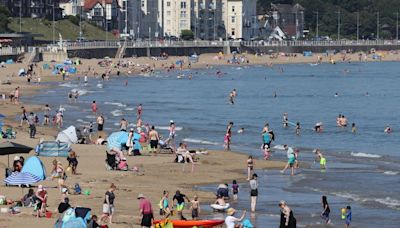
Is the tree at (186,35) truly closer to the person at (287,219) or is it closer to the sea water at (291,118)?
the sea water at (291,118)

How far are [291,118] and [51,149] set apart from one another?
2986cm

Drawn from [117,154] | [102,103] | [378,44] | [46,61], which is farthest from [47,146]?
[378,44]

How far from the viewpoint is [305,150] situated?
47.2 meters

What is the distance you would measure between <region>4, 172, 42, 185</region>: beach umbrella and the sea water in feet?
18.6

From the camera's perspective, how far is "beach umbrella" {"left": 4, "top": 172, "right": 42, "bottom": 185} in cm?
2988

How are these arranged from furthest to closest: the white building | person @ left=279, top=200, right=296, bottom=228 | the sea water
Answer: the white building → the sea water → person @ left=279, top=200, right=296, bottom=228

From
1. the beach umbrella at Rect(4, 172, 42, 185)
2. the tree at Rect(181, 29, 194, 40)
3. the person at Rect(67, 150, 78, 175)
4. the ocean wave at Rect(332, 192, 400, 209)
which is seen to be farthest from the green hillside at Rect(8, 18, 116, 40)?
the beach umbrella at Rect(4, 172, 42, 185)

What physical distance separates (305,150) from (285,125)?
1148 centimetres

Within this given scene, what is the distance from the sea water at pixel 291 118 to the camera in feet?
109

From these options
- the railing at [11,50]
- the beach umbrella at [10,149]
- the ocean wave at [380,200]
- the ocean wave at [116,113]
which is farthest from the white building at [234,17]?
the beach umbrella at [10,149]

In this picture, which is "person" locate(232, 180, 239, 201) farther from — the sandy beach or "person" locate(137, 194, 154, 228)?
"person" locate(137, 194, 154, 228)

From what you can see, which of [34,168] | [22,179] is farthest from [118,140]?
[22,179]

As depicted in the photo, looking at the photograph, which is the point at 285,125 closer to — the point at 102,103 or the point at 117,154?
the point at 102,103

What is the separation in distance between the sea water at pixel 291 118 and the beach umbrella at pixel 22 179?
5666 millimetres
